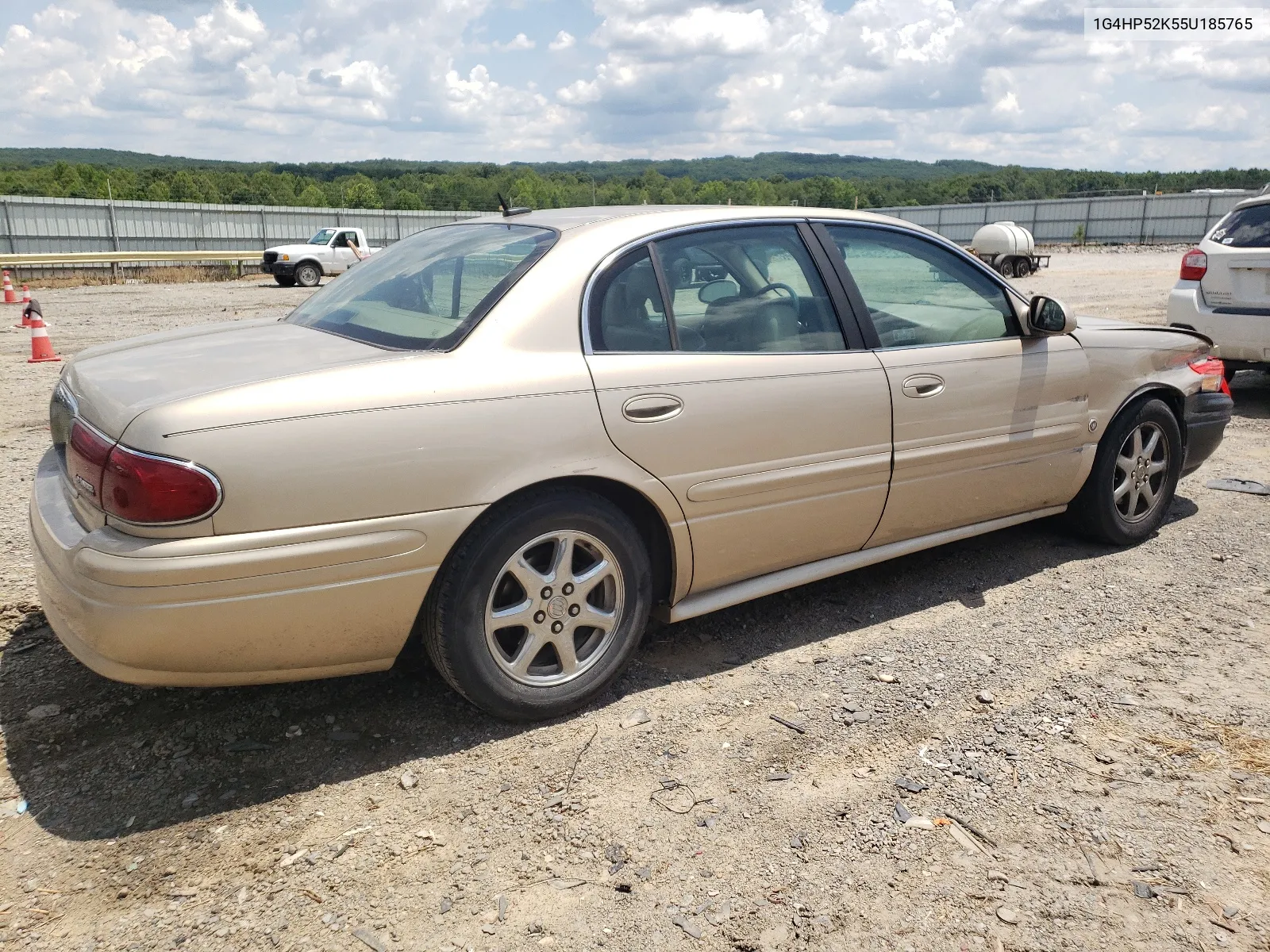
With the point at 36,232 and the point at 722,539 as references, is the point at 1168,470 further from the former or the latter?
the point at 36,232

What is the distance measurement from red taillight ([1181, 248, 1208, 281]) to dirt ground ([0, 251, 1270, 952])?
4658 millimetres

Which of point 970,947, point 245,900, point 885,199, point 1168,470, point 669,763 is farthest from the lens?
point 885,199

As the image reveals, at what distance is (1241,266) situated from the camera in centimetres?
774

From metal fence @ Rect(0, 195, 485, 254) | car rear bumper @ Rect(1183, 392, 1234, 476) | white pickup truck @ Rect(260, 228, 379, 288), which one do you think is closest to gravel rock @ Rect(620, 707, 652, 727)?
car rear bumper @ Rect(1183, 392, 1234, 476)

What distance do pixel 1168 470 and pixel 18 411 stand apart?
850 centimetres

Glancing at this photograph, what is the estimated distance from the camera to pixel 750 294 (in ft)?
12.3

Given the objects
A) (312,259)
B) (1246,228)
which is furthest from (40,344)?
(312,259)

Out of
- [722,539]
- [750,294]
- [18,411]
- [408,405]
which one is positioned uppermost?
[750,294]

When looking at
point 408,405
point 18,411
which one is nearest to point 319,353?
point 408,405

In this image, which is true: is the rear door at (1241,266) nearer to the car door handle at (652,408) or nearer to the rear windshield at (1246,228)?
the rear windshield at (1246,228)

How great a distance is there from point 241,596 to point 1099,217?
4739 cm

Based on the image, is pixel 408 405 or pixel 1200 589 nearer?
pixel 408 405

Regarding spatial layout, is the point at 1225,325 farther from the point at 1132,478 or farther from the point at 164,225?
the point at 164,225

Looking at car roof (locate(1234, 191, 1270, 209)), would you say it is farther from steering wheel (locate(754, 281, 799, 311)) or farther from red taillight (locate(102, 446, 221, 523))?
red taillight (locate(102, 446, 221, 523))
